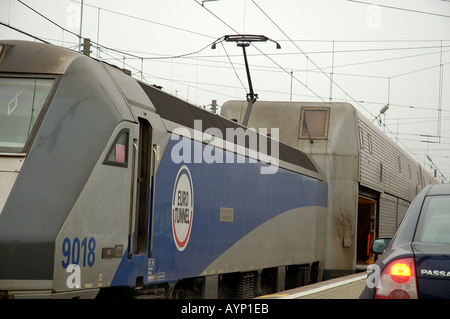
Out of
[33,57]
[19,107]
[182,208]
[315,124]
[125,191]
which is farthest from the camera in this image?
[315,124]

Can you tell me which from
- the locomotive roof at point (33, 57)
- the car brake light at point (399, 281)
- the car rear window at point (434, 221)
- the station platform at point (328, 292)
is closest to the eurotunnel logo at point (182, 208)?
the station platform at point (328, 292)

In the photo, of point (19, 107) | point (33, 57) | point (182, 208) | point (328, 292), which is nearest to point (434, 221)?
point (19, 107)

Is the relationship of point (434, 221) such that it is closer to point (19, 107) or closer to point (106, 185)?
point (106, 185)

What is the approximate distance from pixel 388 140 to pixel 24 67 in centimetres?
1795

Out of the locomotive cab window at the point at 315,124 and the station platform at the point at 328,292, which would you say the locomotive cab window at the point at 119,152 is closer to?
the station platform at the point at 328,292

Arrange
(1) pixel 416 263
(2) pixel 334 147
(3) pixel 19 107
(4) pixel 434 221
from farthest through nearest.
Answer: (2) pixel 334 147
(3) pixel 19 107
(4) pixel 434 221
(1) pixel 416 263

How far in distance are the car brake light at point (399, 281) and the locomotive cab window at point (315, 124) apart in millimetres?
14358

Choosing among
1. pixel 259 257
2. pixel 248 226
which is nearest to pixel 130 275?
pixel 248 226

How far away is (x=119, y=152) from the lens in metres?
7.66

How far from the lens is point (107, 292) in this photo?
319 inches

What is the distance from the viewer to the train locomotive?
6.63 m

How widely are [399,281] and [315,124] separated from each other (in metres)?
14.6

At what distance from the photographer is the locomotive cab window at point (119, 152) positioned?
7.47 meters
